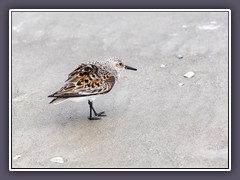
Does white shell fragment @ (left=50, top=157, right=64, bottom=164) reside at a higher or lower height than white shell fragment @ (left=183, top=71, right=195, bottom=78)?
lower

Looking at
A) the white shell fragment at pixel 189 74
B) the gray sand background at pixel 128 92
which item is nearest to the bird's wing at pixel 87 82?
the gray sand background at pixel 128 92

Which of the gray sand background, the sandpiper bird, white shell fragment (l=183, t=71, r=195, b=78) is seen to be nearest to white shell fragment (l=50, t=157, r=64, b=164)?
the gray sand background

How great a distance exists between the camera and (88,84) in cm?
875

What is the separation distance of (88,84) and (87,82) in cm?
3

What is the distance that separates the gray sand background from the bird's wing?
49 cm

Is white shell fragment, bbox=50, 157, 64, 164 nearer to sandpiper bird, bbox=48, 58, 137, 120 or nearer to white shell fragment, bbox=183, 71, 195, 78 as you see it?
sandpiper bird, bbox=48, 58, 137, 120

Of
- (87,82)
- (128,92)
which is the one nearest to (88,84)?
(87,82)

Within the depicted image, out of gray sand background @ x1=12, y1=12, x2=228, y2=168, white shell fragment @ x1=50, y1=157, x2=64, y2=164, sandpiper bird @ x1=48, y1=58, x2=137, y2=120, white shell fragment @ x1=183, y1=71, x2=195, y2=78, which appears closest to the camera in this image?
white shell fragment @ x1=50, y1=157, x2=64, y2=164

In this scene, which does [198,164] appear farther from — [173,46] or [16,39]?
[16,39]

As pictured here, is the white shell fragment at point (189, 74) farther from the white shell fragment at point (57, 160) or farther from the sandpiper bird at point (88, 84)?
the white shell fragment at point (57, 160)

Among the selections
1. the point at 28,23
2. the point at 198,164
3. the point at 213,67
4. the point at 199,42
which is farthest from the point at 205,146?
the point at 28,23

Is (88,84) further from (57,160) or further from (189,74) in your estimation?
(189,74)

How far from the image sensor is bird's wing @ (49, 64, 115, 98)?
864 cm

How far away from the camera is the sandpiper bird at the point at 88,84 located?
28.3 ft
